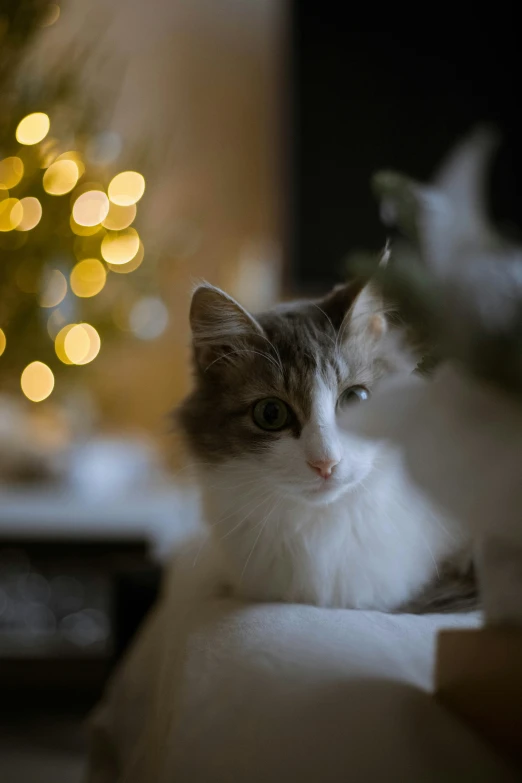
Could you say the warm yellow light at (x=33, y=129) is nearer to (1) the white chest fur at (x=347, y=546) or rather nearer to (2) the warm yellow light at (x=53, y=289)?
(2) the warm yellow light at (x=53, y=289)

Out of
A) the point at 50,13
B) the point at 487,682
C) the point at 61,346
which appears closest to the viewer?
the point at 487,682

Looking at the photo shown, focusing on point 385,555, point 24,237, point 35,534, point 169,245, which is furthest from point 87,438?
point 385,555

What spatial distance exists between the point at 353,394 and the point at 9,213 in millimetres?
1478

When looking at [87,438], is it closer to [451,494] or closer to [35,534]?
[35,534]

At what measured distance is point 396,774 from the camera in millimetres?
419

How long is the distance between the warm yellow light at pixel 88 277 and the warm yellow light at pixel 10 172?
33 centimetres

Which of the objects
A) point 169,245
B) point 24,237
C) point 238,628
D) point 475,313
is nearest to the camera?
point 475,313

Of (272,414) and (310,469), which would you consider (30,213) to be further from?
(310,469)

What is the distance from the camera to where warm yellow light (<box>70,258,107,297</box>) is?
88.4 inches

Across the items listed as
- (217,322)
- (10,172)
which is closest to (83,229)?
(10,172)

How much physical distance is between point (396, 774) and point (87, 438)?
2.80 meters

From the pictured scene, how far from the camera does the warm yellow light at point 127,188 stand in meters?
2.29

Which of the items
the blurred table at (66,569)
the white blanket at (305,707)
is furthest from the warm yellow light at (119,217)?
the white blanket at (305,707)

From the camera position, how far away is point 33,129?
1.97 m
